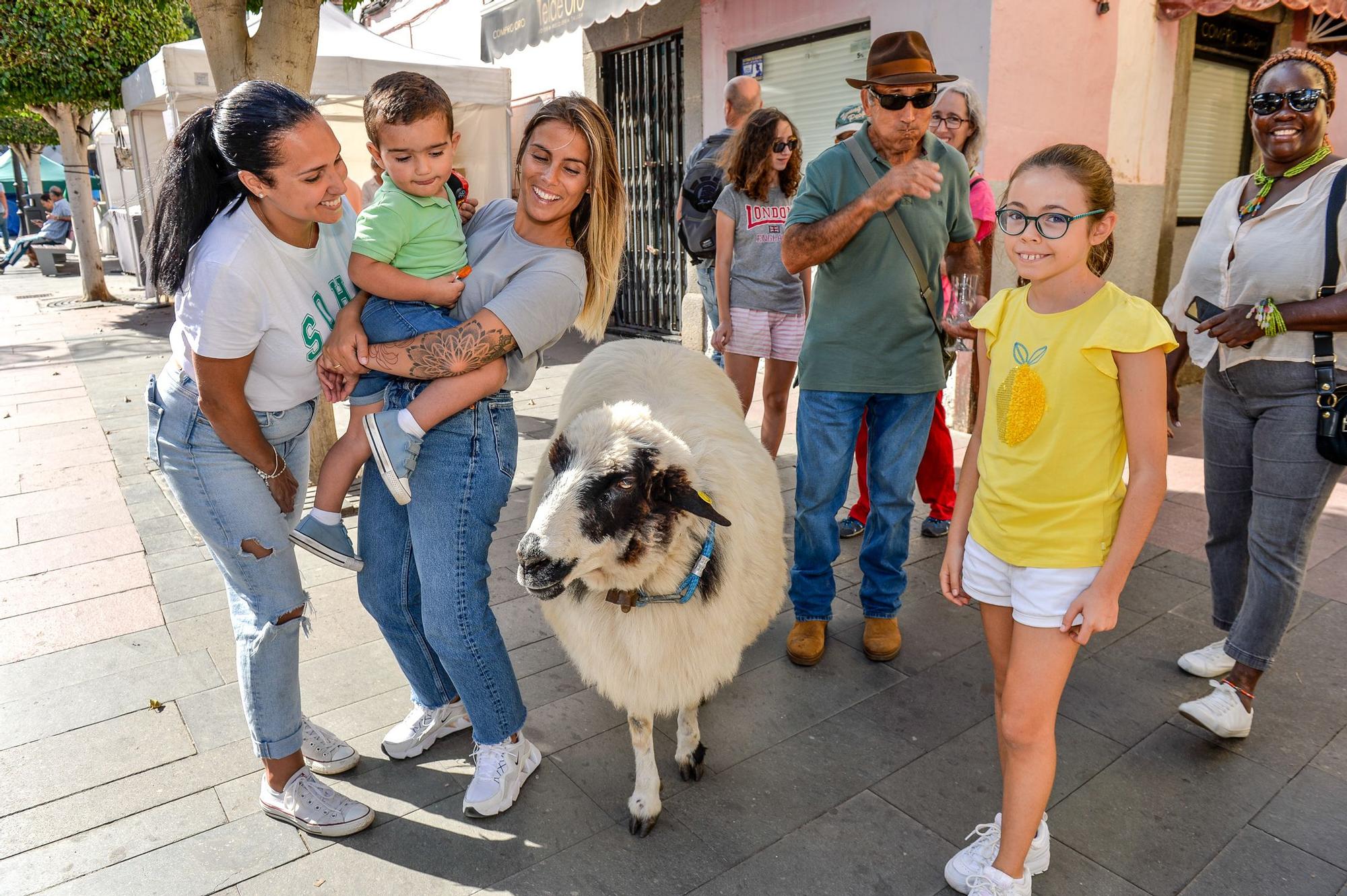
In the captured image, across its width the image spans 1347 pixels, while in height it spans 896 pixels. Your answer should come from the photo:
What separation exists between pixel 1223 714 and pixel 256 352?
3.32 meters

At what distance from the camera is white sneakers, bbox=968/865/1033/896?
2.18 metres

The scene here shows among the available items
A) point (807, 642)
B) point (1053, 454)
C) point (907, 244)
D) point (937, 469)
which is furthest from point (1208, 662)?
point (907, 244)

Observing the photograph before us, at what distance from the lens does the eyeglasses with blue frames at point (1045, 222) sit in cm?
195

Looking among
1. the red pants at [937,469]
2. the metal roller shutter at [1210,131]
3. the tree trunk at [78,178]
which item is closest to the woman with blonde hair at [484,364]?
the red pants at [937,469]

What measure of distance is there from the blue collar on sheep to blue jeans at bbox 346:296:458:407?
940mm

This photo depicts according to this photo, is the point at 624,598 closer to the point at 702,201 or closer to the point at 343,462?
the point at 343,462

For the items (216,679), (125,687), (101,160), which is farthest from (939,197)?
(101,160)

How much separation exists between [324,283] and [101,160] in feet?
78.0

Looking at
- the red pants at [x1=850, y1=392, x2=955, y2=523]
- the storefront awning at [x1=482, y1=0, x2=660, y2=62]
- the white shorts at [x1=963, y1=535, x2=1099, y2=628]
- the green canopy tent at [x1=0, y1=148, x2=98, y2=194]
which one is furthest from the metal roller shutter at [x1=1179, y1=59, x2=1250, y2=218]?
the green canopy tent at [x1=0, y1=148, x2=98, y2=194]

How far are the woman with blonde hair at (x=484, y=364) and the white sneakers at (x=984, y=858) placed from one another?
53.4 inches

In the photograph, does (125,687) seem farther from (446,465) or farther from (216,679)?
(446,465)

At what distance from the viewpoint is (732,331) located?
507 cm

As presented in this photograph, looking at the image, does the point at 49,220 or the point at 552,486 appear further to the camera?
the point at 49,220

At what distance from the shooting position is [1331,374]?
274 cm
